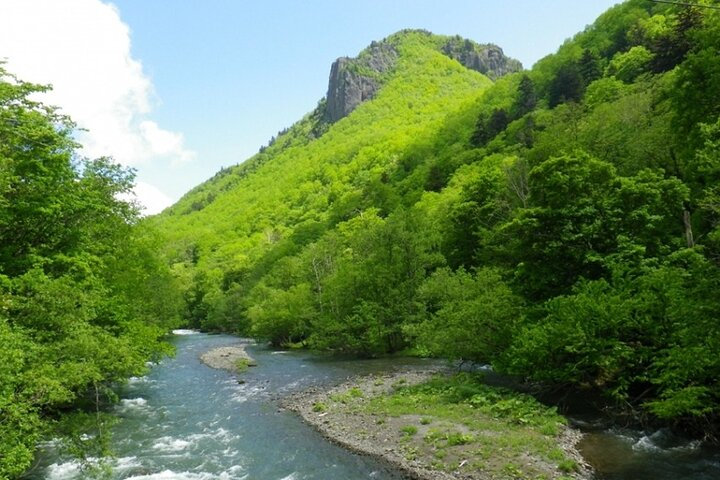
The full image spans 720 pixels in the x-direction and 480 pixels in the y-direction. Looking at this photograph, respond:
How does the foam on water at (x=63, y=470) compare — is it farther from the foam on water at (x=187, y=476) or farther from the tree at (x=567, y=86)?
the tree at (x=567, y=86)

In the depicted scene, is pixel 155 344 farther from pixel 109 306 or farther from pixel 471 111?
pixel 471 111

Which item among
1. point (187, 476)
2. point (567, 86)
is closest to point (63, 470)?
point (187, 476)

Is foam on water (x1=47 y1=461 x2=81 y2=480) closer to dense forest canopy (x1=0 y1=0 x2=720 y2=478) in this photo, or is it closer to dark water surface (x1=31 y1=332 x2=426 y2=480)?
dark water surface (x1=31 y1=332 x2=426 y2=480)

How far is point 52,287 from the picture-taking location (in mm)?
14430

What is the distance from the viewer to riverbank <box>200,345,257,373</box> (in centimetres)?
4280

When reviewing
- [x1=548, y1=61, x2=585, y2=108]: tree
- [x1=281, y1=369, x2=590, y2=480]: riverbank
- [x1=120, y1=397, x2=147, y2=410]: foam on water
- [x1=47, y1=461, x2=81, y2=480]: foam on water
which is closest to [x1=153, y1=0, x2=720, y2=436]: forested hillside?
[x1=548, y1=61, x2=585, y2=108]: tree

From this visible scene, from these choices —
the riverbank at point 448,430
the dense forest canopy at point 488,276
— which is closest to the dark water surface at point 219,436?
the riverbank at point 448,430

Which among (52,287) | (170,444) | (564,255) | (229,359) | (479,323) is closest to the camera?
(52,287)

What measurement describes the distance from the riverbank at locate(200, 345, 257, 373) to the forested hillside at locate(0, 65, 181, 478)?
50.4 ft

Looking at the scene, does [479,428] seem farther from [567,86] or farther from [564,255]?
[567,86]

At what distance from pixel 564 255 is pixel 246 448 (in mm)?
17486

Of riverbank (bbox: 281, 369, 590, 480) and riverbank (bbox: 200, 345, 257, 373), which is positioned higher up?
riverbank (bbox: 281, 369, 590, 480)

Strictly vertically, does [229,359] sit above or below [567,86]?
below

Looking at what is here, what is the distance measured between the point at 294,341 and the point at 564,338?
46.9 m
